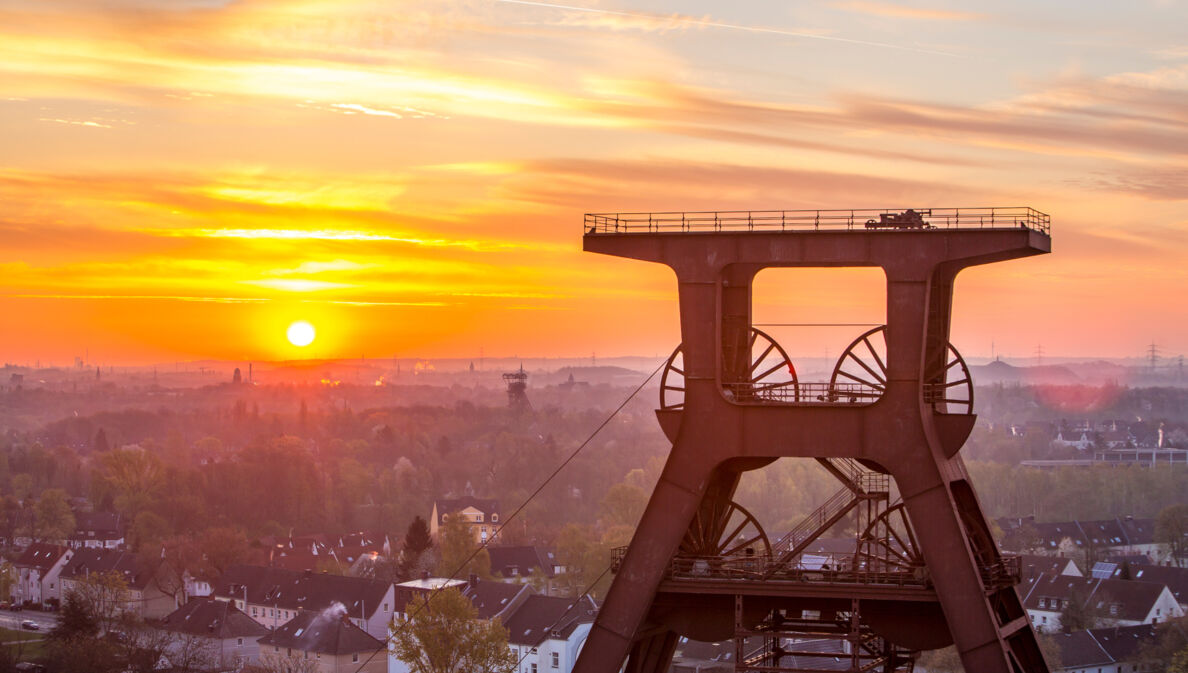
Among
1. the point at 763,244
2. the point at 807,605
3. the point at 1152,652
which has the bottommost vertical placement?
the point at 1152,652

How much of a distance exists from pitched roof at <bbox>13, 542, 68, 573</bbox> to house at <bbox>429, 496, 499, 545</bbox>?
3744 centimetres

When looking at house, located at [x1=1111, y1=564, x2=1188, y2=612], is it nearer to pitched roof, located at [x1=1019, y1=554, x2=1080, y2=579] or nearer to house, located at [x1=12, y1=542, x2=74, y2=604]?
pitched roof, located at [x1=1019, y1=554, x2=1080, y2=579]

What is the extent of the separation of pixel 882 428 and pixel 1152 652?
6896 cm

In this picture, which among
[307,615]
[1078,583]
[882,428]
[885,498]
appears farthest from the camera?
[1078,583]

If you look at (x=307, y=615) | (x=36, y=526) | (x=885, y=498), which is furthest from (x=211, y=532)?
(x=885, y=498)

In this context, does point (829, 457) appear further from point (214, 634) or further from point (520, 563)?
point (520, 563)

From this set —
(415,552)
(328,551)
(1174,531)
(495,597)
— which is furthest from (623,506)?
(1174,531)

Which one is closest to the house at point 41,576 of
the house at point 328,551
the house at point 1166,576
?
the house at point 328,551

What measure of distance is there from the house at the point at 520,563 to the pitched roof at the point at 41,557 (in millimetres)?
36787

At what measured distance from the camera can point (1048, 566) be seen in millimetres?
117562

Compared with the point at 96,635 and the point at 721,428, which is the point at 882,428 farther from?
the point at 96,635

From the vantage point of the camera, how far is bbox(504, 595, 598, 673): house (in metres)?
87.1

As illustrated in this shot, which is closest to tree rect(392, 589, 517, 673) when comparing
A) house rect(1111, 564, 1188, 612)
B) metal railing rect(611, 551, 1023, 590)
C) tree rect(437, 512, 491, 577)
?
tree rect(437, 512, 491, 577)

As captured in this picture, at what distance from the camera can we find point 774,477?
543 feet
